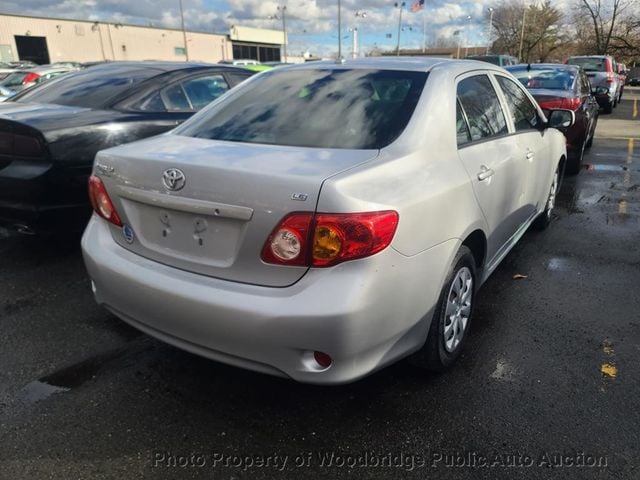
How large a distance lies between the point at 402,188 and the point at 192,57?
242 feet

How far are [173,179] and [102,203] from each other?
0.63 meters

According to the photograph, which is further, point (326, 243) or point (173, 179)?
point (173, 179)

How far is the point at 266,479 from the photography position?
209 centimetres

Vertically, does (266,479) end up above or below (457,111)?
below

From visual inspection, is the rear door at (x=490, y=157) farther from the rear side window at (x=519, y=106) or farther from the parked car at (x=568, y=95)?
the parked car at (x=568, y=95)

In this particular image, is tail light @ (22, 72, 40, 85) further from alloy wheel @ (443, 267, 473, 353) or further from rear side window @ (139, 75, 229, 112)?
alloy wheel @ (443, 267, 473, 353)

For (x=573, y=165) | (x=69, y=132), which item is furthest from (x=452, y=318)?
(x=573, y=165)

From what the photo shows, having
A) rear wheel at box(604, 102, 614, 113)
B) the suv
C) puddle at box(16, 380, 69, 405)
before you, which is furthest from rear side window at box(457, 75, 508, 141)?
rear wheel at box(604, 102, 614, 113)

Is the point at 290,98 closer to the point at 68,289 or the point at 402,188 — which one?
the point at 402,188

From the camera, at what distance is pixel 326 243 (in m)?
2.00

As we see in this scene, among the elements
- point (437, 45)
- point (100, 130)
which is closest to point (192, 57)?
point (437, 45)

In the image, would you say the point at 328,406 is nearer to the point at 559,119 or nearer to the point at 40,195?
the point at 40,195

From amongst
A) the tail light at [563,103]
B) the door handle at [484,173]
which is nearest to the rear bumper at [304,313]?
the door handle at [484,173]

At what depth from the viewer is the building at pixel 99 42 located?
53003mm
